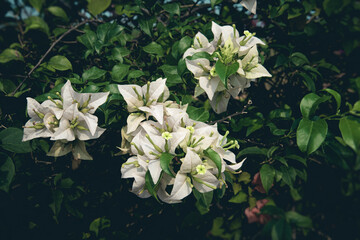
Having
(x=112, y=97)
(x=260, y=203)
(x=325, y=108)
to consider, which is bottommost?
(x=260, y=203)

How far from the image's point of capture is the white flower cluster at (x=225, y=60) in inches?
37.9

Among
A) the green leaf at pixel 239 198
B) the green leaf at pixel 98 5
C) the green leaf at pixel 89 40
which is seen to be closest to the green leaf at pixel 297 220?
the green leaf at pixel 239 198

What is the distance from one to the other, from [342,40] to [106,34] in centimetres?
125

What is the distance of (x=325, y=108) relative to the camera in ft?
4.92

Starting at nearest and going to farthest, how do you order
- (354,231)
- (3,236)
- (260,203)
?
(3,236)
(260,203)
(354,231)

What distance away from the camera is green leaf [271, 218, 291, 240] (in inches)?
36.9

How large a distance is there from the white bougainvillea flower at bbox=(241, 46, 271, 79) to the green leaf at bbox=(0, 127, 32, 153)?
2.87ft

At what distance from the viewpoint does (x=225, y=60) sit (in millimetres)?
962

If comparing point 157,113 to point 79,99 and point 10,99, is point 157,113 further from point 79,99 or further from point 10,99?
point 10,99

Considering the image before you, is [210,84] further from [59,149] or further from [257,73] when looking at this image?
[59,149]

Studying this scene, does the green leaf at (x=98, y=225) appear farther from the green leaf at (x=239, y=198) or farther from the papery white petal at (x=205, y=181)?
the papery white petal at (x=205, y=181)

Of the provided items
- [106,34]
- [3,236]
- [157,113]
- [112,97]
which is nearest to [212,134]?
[157,113]

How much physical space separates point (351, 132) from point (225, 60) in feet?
1.65

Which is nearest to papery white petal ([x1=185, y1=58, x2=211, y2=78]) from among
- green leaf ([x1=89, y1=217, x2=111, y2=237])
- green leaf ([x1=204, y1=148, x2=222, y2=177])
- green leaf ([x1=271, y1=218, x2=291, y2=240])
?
green leaf ([x1=204, y1=148, x2=222, y2=177])
